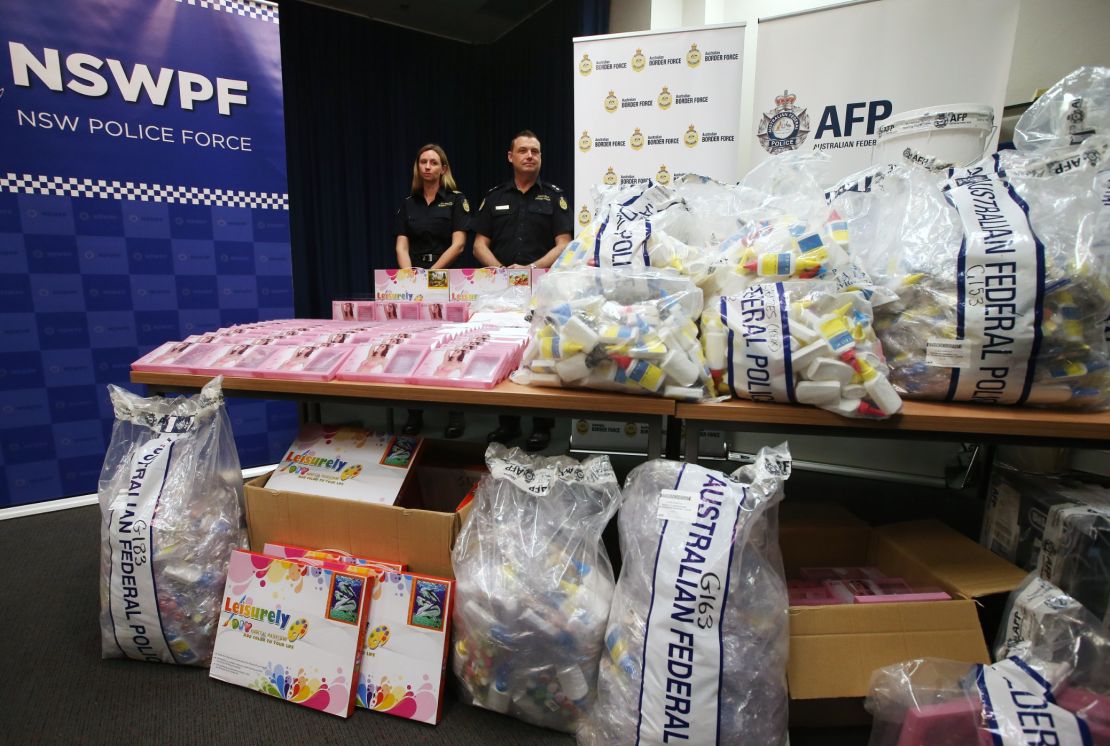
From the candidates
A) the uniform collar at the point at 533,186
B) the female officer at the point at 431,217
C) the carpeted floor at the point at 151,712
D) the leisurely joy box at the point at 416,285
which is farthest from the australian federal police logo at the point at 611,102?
the carpeted floor at the point at 151,712

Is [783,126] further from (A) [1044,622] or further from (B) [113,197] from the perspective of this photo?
(B) [113,197]

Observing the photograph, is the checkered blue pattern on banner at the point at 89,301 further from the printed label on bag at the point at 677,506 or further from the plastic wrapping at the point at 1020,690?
the plastic wrapping at the point at 1020,690

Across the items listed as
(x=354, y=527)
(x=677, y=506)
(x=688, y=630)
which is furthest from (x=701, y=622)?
(x=354, y=527)

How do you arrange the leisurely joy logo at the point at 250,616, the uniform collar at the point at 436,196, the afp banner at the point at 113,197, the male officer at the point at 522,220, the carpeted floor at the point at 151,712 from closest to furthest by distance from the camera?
the carpeted floor at the point at 151,712 → the leisurely joy logo at the point at 250,616 → the afp banner at the point at 113,197 → the male officer at the point at 522,220 → the uniform collar at the point at 436,196

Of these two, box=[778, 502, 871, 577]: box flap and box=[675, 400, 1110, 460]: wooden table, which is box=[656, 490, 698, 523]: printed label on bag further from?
box=[778, 502, 871, 577]: box flap

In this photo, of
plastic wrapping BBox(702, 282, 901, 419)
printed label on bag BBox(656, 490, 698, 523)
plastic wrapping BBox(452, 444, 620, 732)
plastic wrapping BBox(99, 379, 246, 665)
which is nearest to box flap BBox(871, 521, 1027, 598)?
plastic wrapping BBox(702, 282, 901, 419)

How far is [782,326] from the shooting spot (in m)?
0.99

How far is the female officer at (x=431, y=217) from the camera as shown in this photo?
130 inches

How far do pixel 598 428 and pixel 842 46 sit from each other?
219 cm

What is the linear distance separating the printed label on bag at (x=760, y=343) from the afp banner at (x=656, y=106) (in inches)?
78.6

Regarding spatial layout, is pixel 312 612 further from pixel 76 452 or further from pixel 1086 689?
pixel 76 452

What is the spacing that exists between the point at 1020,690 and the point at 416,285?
7.32ft

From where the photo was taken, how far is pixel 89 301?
2.31 meters

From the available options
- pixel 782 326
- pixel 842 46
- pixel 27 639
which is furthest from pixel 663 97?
pixel 27 639
